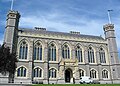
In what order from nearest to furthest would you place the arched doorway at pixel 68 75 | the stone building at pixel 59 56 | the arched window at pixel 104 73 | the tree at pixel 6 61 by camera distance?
1. the tree at pixel 6 61
2. the stone building at pixel 59 56
3. the arched doorway at pixel 68 75
4. the arched window at pixel 104 73

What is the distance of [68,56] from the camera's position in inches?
2272

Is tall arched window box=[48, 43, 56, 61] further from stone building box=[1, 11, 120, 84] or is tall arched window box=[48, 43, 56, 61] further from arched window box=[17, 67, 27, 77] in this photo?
arched window box=[17, 67, 27, 77]

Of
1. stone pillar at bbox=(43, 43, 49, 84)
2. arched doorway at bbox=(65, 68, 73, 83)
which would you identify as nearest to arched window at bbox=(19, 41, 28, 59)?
stone pillar at bbox=(43, 43, 49, 84)

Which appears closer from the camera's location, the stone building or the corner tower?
the stone building

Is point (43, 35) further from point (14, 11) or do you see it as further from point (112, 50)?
point (112, 50)

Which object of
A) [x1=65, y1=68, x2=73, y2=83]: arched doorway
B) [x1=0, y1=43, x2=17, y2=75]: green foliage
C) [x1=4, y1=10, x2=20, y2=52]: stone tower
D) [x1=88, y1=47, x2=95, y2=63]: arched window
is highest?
[x1=4, y1=10, x2=20, y2=52]: stone tower

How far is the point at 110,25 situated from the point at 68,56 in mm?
21301

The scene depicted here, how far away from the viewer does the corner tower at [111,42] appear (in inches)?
2403

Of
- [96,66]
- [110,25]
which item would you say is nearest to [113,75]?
[96,66]

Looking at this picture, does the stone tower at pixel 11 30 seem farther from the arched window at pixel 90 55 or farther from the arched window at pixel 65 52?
the arched window at pixel 90 55

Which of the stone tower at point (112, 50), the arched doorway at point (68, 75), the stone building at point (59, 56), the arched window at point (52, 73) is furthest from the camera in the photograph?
the stone tower at point (112, 50)

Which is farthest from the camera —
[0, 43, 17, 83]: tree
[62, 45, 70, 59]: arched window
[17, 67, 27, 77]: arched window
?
[62, 45, 70, 59]: arched window


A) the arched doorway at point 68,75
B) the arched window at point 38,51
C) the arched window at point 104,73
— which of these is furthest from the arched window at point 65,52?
the arched window at point 104,73

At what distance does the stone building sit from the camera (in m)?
52.4
